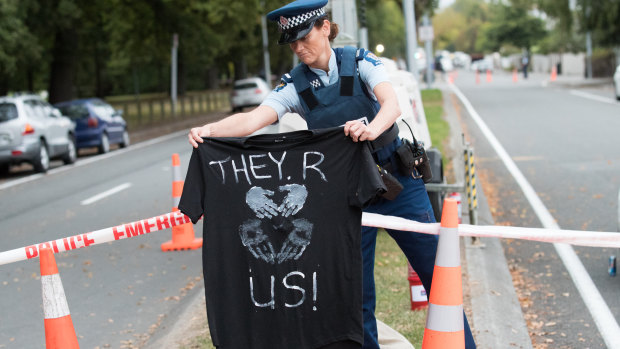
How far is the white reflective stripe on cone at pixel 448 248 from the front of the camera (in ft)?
12.9

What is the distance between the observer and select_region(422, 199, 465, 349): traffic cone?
3947mm

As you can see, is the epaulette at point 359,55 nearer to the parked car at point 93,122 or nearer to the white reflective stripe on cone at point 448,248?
the white reflective stripe on cone at point 448,248

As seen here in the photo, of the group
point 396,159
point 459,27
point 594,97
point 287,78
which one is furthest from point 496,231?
point 459,27

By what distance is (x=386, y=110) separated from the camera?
3783 mm

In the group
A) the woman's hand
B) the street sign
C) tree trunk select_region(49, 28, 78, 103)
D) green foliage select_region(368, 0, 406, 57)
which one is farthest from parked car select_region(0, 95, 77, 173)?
green foliage select_region(368, 0, 406, 57)

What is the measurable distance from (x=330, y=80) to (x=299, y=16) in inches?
13.9

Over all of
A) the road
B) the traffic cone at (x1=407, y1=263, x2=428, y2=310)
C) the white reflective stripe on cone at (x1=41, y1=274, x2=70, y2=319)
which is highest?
the white reflective stripe on cone at (x1=41, y1=274, x2=70, y2=319)

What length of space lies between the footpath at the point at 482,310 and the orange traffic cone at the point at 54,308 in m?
1.45

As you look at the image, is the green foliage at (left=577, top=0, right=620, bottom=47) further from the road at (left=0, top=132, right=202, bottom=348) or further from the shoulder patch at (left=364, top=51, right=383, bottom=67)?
the shoulder patch at (left=364, top=51, right=383, bottom=67)

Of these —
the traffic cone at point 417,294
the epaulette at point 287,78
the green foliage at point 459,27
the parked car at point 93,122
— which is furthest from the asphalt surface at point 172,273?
the green foliage at point 459,27

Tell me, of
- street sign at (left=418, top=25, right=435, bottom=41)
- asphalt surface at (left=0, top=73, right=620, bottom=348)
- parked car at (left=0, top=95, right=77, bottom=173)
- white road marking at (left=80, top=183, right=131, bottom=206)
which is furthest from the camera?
street sign at (left=418, top=25, right=435, bottom=41)

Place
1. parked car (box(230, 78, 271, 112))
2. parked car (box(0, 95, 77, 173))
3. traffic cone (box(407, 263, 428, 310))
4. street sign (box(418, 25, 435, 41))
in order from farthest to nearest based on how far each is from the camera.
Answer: parked car (box(230, 78, 271, 112)), street sign (box(418, 25, 435, 41)), parked car (box(0, 95, 77, 173)), traffic cone (box(407, 263, 428, 310))

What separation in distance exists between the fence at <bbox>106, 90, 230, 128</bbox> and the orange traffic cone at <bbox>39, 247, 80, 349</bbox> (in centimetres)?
2979

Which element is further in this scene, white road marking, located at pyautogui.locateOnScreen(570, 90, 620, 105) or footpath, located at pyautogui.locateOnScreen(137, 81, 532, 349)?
white road marking, located at pyautogui.locateOnScreen(570, 90, 620, 105)
